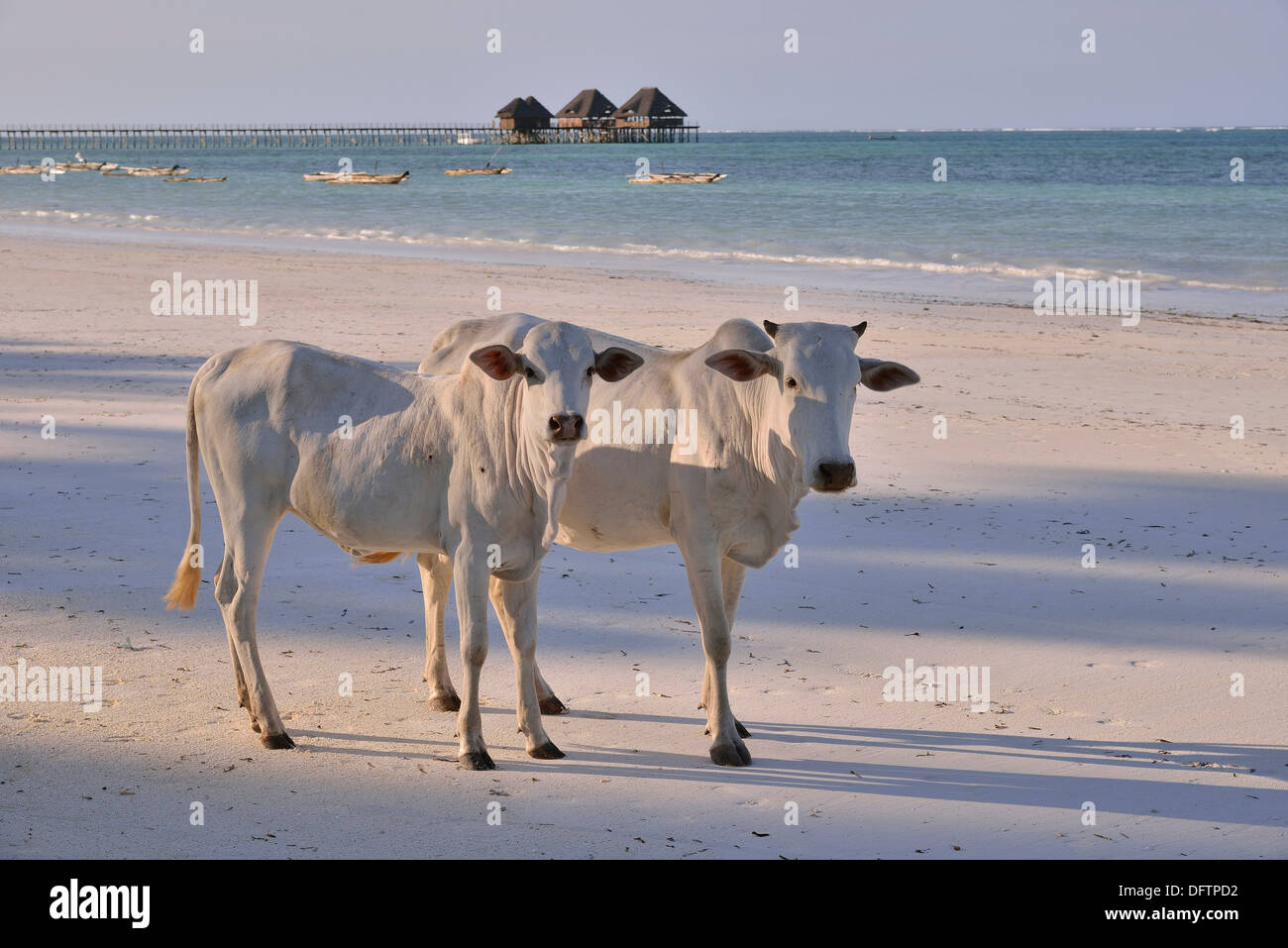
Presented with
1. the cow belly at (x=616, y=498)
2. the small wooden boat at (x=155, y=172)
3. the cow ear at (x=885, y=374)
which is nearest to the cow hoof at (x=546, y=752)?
the cow belly at (x=616, y=498)

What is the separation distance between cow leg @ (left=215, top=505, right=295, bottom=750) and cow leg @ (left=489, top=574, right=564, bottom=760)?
3.54ft

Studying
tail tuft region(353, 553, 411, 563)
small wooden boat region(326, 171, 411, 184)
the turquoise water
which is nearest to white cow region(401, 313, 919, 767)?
Answer: tail tuft region(353, 553, 411, 563)

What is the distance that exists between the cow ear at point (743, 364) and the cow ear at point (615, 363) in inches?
14.6

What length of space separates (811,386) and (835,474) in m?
0.46

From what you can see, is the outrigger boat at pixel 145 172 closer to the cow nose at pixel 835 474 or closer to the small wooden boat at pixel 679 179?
the small wooden boat at pixel 679 179

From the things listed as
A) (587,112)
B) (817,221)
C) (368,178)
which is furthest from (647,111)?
(817,221)

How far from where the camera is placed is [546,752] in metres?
6.38

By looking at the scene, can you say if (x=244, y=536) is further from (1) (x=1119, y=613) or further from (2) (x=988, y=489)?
(2) (x=988, y=489)

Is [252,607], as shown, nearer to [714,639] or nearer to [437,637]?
[437,637]

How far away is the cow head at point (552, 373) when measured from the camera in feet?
18.7

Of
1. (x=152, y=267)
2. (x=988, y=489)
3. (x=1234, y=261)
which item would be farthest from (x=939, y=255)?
(x=988, y=489)

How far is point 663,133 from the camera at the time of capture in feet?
529

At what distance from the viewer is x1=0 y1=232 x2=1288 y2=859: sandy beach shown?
563 centimetres

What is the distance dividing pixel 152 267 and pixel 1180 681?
25438 mm
